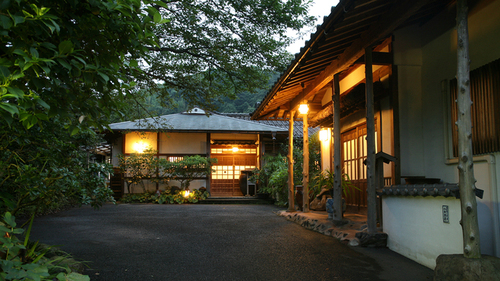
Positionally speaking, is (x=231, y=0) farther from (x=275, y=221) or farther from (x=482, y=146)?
(x=482, y=146)

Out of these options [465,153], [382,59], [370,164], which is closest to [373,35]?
[382,59]

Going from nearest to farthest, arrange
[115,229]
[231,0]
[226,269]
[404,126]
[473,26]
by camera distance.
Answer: [226,269] < [473,26] < [404,126] < [115,229] < [231,0]

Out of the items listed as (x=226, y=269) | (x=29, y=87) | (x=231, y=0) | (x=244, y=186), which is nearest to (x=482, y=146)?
(x=226, y=269)

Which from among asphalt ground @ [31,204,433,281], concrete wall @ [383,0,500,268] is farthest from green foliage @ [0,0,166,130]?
concrete wall @ [383,0,500,268]

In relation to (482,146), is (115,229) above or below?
below

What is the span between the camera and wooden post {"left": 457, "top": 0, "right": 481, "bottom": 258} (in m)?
3.17

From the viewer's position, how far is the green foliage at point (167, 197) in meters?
15.1

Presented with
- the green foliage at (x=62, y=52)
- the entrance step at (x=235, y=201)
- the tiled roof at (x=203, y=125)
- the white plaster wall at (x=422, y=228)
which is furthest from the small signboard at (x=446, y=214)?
the tiled roof at (x=203, y=125)

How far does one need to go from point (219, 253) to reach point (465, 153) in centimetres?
334

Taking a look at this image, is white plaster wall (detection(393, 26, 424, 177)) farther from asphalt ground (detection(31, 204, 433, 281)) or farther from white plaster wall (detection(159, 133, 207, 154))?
white plaster wall (detection(159, 133, 207, 154))

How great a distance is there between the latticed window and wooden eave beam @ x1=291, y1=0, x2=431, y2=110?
125 centimetres

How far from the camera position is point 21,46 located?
66.4 inches

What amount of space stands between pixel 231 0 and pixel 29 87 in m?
7.09

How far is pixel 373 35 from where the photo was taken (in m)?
5.17
